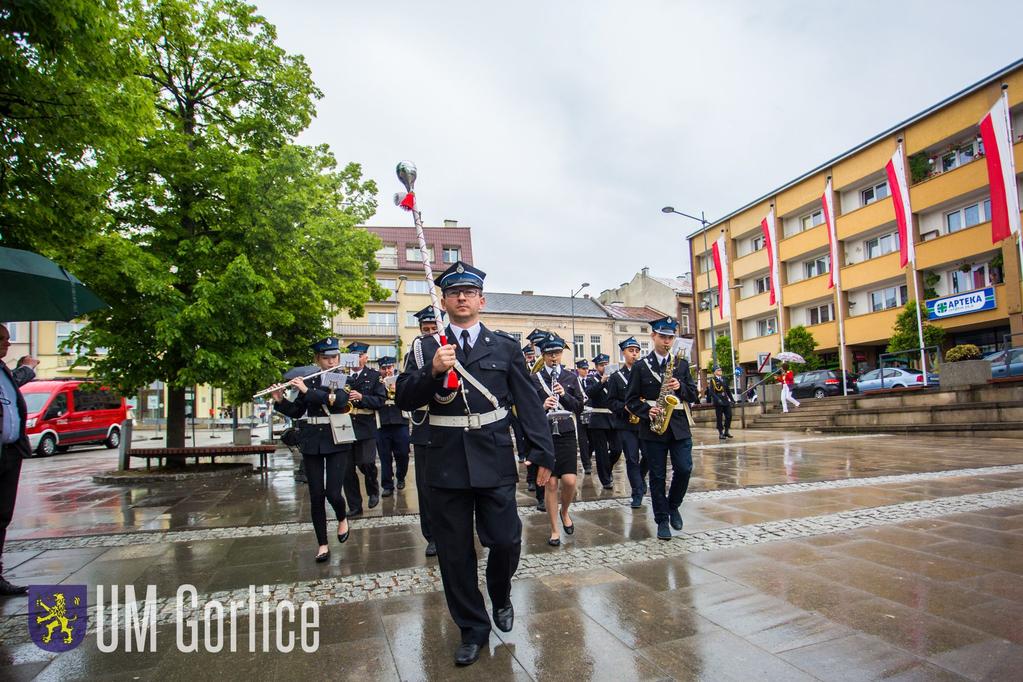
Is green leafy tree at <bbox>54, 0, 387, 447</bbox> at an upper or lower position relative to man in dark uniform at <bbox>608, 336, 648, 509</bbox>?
upper

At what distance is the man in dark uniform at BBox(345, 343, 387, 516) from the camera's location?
305 inches

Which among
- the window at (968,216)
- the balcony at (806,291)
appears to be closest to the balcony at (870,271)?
A: the balcony at (806,291)

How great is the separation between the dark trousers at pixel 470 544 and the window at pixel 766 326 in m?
42.3

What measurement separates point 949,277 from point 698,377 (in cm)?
1953

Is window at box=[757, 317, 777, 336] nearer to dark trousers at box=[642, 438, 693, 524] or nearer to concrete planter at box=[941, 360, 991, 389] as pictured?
concrete planter at box=[941, 360, 991, 389]

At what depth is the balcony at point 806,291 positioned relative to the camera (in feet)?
120

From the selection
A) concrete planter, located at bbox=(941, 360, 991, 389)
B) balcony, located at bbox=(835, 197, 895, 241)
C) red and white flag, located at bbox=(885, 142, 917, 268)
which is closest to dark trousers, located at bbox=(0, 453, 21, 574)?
concrete planter, located at bbox=(941, 360, 991, 389)

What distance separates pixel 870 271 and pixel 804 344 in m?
5.33

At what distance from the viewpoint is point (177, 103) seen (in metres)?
14.3

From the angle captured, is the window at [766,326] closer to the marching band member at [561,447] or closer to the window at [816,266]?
the window at [816,266]

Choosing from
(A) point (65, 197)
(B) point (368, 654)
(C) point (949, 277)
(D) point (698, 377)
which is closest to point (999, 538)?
(B) point (368, 654)

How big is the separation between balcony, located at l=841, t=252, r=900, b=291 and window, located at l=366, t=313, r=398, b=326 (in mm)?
34158

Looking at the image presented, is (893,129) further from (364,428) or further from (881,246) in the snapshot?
(364,428)

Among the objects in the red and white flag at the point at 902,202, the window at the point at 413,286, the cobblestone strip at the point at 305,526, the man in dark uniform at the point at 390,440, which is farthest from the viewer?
the window at the point at 413,286
